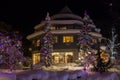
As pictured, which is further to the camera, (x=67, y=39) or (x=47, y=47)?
(x=67, y=39)

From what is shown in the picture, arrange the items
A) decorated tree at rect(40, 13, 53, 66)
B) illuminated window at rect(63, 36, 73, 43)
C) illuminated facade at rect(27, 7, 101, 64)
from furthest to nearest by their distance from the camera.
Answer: illuminated window at rect(63, 36, 73, 43)
illuminated facade at rect(27, 7, 101, 64)
decorated tree at rect(40, 13, 53, 66)

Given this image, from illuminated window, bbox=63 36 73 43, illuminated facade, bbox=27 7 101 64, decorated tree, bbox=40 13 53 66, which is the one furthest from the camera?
illuminated window, bbox=63 36 73 43

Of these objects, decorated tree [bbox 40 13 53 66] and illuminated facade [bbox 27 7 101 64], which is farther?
illuminated facade [bbox 27 7 101 64]

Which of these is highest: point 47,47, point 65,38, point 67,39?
point 65,38

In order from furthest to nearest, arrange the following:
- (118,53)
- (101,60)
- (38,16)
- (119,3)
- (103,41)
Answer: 1. (38,16)
2. (103,41)
3. (118,53)
4. (119,3)
5. (101,60)

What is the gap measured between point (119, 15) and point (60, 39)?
13.2 meters

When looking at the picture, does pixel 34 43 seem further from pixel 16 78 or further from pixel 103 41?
pixel 16 78

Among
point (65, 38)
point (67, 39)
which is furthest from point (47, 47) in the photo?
point (67, 39)

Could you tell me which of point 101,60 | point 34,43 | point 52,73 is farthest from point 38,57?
point 52,73

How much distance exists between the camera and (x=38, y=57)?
177ft

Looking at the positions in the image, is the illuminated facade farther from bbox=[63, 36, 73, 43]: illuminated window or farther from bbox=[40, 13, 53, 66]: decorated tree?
bbox=[40, 13, 53, 66]: decorated tree

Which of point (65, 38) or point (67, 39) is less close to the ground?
point (65, 38)

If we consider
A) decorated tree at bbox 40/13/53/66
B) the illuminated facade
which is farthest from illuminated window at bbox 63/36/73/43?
decorated tree at bbox 40/13/53/66

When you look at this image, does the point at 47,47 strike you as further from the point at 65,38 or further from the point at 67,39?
the point at 67,39
